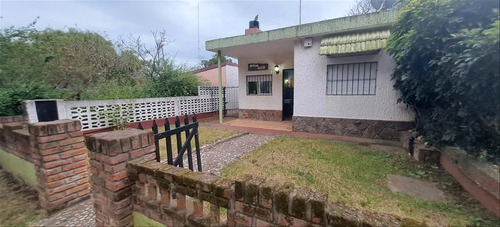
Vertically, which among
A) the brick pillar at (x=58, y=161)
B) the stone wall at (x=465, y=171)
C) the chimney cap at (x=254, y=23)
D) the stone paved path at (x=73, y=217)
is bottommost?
the stone paved path at (x=73, y=217)

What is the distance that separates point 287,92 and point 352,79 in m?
3.33

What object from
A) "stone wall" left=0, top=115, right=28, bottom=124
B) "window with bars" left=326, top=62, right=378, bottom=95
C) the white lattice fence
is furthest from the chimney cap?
"stone wall" left=0, top=115, right=28, bottom=124

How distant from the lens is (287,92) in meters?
9.17

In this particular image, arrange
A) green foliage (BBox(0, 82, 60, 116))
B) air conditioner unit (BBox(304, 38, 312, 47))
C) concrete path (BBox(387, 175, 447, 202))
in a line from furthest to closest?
air conditioner unit (BBox(304, 38, 312, 47)) → green foliage (BBox(0, 82, 60, 116)) → concrete path (BBox(387, 175, 447, 202))

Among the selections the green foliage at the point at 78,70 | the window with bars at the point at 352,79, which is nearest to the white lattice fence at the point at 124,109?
the green foliage at the point at 78,70

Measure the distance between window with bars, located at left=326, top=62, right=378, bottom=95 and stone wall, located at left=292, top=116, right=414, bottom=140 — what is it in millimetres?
913

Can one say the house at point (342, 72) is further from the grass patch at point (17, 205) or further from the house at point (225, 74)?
the grass patch at point (17, 205)

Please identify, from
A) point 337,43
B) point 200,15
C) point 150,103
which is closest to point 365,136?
point 337,43

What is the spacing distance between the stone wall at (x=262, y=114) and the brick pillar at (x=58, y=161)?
24.4ft

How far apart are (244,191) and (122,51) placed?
15.7 metres

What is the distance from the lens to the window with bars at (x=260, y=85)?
922cm

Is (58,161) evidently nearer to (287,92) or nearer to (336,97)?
(336,97)

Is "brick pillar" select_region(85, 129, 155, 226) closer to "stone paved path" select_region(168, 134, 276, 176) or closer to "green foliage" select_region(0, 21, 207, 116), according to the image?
"stone paved path" select_region(168, 134, 276, 176)

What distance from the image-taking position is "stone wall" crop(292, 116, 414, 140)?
572cm
